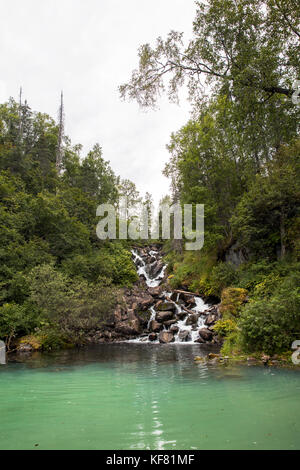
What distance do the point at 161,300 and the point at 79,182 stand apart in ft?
63.9

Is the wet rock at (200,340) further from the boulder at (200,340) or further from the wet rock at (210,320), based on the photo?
the wet rock at (210,320)

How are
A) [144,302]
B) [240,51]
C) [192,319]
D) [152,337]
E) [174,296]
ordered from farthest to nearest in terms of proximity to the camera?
[144,302] < [174,296] < [192,319] < [152,337] < [240,51]

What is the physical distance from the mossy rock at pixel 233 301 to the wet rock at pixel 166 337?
364 centimetres

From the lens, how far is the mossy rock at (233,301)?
15.2 metres

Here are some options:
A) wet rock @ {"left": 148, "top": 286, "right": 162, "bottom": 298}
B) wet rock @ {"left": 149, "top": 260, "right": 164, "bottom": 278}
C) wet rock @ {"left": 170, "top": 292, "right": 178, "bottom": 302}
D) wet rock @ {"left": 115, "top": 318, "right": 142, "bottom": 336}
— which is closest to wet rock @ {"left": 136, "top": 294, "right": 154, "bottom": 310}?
wet rock @ {"left": 148, "top": 286, "right": 162, "bottom": 298}

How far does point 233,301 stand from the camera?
15.5 meters

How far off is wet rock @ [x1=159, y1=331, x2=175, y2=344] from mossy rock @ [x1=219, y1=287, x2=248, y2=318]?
3645 mm

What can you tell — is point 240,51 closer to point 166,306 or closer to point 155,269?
point 166,306

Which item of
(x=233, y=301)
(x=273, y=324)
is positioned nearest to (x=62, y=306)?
(x=233, y=301)

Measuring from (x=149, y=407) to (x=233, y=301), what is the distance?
34.7ft

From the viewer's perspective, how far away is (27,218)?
2211 cm

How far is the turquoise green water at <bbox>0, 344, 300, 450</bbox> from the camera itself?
161 inches

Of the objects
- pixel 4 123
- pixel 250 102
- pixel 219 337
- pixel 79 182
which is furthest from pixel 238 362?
pixel 4 123
